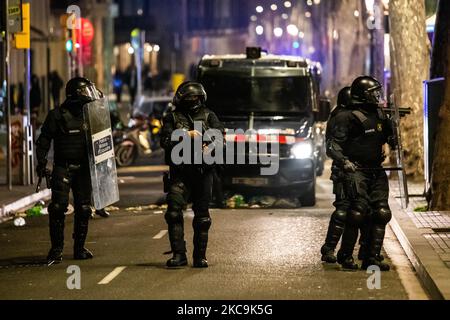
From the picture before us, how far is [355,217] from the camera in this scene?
11.3 m

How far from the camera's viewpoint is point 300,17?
106 meters

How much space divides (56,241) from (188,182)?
1621mm

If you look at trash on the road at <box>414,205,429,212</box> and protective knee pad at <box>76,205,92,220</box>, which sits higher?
protective knee pad at <box>76,205,92,220</box>

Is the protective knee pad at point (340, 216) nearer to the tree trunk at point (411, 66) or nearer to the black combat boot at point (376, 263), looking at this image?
the black combat boot at point (376, 263)

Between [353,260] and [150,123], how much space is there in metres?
20.0

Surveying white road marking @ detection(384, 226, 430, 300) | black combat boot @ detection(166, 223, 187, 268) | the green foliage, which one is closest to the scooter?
the green foliage

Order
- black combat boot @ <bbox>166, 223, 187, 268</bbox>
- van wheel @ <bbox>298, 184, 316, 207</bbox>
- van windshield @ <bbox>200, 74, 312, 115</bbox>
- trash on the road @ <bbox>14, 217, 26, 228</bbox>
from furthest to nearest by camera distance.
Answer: van windshield @ <bbox>200, 74, 312, 115</bbox> < van wheel @ <bbox>298, 184, 316, 207</bbox> < trash on the road @ <bbox>14, 217, 26, 228</bbox> < black combat boot @ <bbox>166, 223, 187, 268</bbox>

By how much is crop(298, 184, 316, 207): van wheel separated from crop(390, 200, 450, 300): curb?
7.19 feet

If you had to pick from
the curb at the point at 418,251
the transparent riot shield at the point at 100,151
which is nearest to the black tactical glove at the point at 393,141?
the curb at the point at 418,251

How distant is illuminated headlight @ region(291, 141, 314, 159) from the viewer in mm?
17562

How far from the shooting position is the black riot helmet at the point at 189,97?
448 inches

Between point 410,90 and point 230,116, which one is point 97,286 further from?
point 410,90

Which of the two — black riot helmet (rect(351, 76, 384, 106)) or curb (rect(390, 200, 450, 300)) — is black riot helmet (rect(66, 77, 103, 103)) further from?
curb (rect(390, 200, 450, 300))

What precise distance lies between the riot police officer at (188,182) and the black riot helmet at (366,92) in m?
1.37
